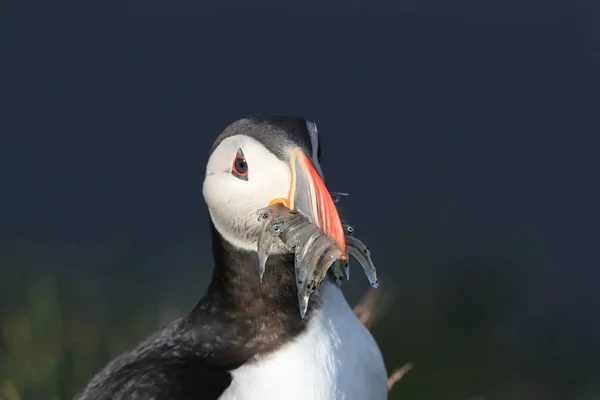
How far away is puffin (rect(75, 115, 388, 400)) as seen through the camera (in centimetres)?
402

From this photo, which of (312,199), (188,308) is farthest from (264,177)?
(188,308)

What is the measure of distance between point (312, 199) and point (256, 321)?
0.60 metres

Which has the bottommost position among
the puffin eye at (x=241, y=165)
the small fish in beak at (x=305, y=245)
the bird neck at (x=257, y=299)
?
the bird neck at (x=257, y=299)

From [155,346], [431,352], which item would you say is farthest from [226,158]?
[431,352]

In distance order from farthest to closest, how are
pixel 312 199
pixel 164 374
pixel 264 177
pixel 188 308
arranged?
pixel 188 308
pixel 164 374
pixel 264 177
pixel 312 199

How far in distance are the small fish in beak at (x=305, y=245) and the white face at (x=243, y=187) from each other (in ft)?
0.15

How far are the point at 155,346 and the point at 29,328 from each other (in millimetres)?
1182

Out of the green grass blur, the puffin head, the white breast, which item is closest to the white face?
the puffin head

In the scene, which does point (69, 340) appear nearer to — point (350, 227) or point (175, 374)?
point (175, 374)

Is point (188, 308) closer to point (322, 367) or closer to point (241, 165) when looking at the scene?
point (322, 367)

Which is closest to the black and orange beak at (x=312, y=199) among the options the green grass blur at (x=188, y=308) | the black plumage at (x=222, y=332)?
the black plumage at (x=222, y=332)

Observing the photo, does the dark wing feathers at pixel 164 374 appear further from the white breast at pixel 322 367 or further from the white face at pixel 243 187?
the white face at pixel 243 187

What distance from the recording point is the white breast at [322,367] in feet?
13.6

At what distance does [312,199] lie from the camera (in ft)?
12.8
